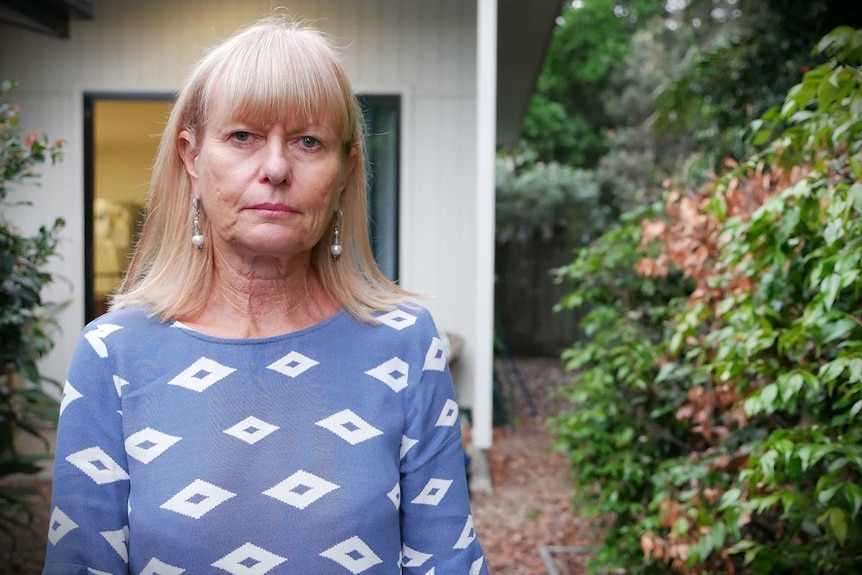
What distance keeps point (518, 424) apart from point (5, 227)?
710cm

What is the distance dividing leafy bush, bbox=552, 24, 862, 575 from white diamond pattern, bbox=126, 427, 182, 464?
5.06ft

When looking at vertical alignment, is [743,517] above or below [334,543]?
below

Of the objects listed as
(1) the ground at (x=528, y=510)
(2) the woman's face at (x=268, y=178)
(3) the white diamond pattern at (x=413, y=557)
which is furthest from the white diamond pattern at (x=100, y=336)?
(1) the ground at (x=528, y=510)

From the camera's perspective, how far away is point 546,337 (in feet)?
50.9

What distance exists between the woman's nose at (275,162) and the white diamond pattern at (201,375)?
29cm

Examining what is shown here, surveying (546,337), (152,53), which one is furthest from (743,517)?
(546,337)

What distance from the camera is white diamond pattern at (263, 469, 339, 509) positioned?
4.61 ft

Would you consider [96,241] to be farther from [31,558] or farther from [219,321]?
[219,321]

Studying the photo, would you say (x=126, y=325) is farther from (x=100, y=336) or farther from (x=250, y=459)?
(x=250, y=459)

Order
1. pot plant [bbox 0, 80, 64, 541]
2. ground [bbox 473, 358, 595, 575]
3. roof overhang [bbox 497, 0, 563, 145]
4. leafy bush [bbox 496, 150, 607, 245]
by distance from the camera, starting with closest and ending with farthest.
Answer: pot plant [bbox 0, 80, 64, 541]
ground [bbox 473, 358, 595, 575]
roof overhang [bbox 497, 0, 563, 145]
leafy bush [bbox 496, 150, 607, 245]

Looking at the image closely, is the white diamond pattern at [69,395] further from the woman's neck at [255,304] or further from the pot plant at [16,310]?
the pot plant at [16,310]

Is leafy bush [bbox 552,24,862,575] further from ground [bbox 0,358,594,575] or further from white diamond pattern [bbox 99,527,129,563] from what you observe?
white diamond pattern [bbox 99,527,129,563]

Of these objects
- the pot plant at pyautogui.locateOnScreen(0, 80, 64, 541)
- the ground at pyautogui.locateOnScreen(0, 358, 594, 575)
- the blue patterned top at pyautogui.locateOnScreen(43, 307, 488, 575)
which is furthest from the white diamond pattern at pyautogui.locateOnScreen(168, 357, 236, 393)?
the ground at pyautogui.locateOnScreen(0, 358, 594, 575)

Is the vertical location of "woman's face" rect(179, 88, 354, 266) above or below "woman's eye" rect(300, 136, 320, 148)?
below
